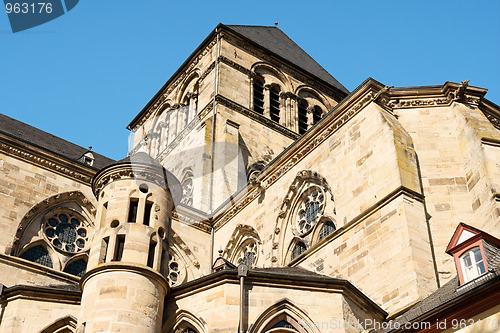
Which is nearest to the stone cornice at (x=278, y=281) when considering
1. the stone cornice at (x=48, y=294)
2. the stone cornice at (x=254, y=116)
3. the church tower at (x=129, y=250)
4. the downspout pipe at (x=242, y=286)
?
the downspout pipe at (x=242, y=286)

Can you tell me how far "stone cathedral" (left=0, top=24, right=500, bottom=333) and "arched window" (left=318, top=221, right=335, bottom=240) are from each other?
0.20 ft

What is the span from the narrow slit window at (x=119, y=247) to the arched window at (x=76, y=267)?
6965mm

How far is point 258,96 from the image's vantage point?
30984mm

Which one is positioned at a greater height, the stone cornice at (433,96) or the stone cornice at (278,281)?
the stone cornice at (433,96)

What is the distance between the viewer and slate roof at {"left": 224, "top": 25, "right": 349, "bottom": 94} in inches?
1320

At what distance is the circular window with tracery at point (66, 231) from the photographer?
20.7 meters

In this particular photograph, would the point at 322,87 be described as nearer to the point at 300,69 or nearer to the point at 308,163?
the point at 300,69

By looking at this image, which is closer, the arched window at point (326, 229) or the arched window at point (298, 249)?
the arched window at point (326, 229)

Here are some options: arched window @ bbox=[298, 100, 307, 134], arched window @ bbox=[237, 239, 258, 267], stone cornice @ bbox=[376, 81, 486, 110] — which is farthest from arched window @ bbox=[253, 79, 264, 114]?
stone cornice @ bbox=[376, 81, 486, 110]

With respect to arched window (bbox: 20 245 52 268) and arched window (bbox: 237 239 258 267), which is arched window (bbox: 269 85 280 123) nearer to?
arched window (bbox: 237 239 258 267)

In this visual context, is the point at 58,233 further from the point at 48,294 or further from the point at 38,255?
the point at 48,294

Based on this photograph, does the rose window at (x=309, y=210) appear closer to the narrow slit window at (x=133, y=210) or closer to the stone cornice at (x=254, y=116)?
the narrow slit window at (x=133, y=210)

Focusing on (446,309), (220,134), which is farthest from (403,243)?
(220,134)

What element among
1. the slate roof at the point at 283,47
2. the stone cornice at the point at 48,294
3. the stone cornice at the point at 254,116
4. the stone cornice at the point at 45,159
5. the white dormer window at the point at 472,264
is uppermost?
the slate roof at the point at 283,47
